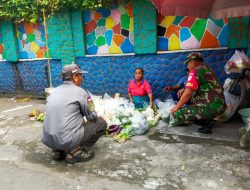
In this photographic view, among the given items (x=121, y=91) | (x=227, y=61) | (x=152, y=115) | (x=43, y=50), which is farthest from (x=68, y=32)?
(x=227, y=61)

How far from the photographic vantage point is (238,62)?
15.9 feet

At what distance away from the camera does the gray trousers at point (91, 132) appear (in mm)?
3886

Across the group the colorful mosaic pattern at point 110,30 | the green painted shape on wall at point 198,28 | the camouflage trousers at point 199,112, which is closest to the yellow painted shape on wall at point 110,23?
the colorful mosaic pattern at point 110,30

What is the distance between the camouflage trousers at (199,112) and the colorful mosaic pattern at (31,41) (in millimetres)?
4894

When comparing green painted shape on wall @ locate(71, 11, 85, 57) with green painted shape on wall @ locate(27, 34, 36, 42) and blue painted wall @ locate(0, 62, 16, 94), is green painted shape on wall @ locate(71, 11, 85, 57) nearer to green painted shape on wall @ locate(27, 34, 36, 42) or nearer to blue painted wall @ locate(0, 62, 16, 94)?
green painted shape on wall @ locate(27, 34, 36, 42)

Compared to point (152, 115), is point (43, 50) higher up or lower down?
higher up

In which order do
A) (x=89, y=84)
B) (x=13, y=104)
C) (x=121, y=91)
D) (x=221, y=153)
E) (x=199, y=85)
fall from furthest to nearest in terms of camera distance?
1. (x=13, y=104)
2. (x=89, y=84)
3. (x=121, y=91)
4. (x=199, y=85)
5. (x=221, y=153)

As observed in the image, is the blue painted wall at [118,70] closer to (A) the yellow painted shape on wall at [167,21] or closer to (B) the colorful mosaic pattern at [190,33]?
(B) the colorful mosaic pattern at [190,33]

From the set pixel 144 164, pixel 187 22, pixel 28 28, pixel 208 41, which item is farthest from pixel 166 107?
pixel 28 28

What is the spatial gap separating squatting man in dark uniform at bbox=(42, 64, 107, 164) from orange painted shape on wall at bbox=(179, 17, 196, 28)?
303 centimetres

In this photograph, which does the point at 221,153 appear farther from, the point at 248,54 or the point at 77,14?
the point at 77,14

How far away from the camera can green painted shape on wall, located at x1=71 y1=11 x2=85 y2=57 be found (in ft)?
22.8

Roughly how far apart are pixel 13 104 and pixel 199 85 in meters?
5.66

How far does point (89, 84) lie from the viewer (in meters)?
7.33
